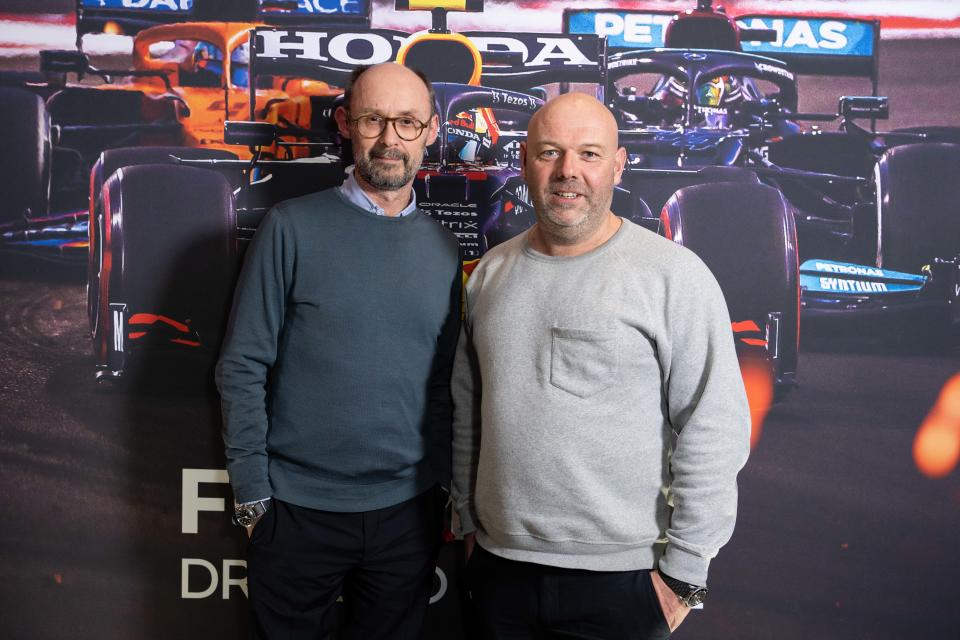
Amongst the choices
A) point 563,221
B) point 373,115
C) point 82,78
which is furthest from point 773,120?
point 82,78

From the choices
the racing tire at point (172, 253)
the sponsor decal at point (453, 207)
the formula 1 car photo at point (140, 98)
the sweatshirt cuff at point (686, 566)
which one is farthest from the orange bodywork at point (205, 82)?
the sweatshirt cuff at point (686, 566)

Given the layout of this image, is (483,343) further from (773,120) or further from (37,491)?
(37,491)

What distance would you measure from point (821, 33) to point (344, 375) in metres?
1.50

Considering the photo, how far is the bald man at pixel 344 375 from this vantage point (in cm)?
143

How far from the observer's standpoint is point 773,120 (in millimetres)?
1977

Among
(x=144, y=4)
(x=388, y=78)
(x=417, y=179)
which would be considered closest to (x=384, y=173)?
(x=388, y=78)

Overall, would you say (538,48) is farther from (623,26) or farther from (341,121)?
(341,121)

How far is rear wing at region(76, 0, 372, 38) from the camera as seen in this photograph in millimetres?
1963

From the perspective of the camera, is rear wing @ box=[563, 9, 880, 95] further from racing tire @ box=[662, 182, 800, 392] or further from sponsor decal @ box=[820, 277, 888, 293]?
sponsor decal @ box=[820, 277, 888, 293]

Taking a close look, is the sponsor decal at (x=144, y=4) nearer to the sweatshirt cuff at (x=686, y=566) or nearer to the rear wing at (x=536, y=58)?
the rear wing at (x=536, y=58)

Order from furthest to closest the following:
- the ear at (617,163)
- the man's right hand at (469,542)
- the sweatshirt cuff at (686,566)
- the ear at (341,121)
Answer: the ear at (341,121)
the man's right hand at (469,542)
the ear at (617,163)
the sweatshirt cuff at (686,566)

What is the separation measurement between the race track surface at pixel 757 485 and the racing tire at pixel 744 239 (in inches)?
6.9

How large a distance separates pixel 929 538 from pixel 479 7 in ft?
5.92

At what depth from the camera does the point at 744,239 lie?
1950 mm
